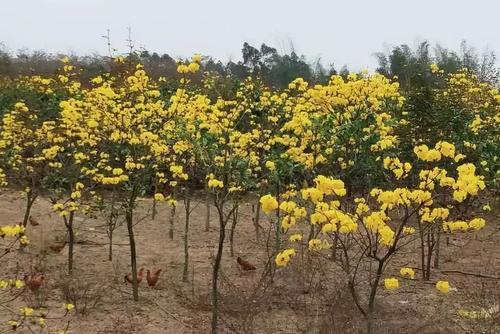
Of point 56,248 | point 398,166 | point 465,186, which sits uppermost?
point 398,166

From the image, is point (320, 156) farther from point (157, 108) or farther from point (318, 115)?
point (157, 108)

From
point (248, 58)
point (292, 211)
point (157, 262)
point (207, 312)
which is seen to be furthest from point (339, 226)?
point (248, 58)

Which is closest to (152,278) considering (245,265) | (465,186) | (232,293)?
(232,293)

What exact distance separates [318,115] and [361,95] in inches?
22.9

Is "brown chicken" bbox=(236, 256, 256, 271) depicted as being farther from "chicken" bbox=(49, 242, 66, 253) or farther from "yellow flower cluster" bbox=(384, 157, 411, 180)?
"yellow flower cluster" bbox=(384, 157, 411, 180)

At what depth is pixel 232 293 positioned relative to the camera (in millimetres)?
6402

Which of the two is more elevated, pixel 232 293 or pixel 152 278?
pixel 152 278

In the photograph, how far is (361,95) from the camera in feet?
23.1

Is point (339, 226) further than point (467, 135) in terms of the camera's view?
No

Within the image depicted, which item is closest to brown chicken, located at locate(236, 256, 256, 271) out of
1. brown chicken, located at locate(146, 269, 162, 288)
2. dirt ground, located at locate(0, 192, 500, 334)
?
dirt ground, located at locate(0, 192, 500, 334)

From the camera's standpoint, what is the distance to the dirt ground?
562 cm

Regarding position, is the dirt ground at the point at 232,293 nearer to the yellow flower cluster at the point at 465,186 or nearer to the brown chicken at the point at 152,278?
the brown chicken at the point at 152,278

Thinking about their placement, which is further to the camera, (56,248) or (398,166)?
(56,248)

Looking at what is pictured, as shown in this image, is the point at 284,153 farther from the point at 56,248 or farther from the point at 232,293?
the point at 56,248
